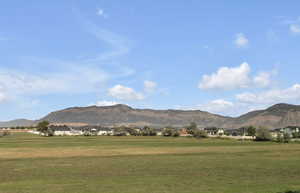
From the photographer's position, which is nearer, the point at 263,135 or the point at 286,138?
the point at 286,138

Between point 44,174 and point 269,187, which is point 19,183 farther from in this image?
point 269,187

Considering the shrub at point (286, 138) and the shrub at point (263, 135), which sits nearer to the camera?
the shrub at point (286, 138)

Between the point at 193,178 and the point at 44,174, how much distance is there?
1729 cm

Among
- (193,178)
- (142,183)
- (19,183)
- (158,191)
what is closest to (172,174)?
(193,178)

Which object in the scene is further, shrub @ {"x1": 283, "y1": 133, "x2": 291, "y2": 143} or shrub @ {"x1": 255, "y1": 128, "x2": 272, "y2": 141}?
shrub @ {"x1": 255, "y1": 128, "x2": 272, "y2": 141}

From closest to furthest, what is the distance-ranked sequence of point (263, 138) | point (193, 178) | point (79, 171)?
1. point (193, 178)
2. point (79, 171)
3. point (263, 138)

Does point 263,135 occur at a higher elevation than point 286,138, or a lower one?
higher

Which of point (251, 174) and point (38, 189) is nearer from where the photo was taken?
point (38, 189)

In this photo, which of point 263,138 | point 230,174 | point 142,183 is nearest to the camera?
point 142,183

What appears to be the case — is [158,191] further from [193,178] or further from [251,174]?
[251,174]

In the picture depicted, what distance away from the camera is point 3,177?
4712 centimetres

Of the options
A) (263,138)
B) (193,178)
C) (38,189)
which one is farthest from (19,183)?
(263,138)

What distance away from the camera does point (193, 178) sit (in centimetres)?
4516

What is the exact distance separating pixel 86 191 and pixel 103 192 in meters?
1.69
